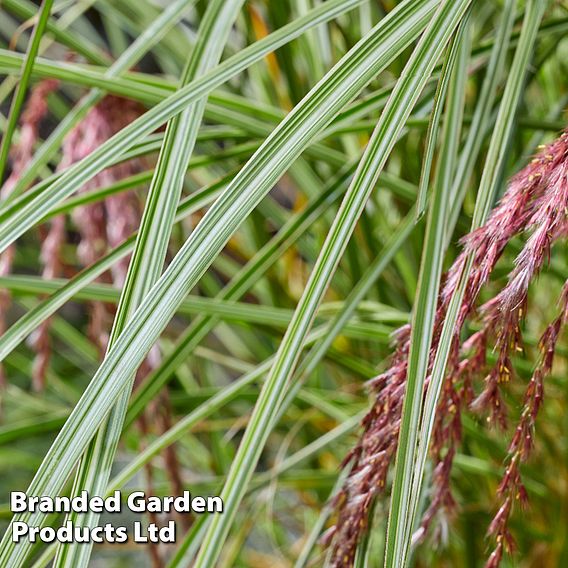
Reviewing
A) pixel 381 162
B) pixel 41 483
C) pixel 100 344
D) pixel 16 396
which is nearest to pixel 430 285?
pixel 381 162

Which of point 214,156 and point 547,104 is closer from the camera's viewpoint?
point 214,156

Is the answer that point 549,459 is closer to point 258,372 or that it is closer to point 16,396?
point 258,372

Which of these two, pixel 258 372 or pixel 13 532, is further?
pixel 258 372

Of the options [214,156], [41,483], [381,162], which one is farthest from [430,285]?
[214,156]

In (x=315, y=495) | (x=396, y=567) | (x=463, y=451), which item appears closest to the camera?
(x=396, y=567)

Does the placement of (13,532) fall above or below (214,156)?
below

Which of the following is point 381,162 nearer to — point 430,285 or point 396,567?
point 430,285

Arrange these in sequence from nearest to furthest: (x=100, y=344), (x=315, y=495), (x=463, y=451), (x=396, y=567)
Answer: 1. (x=396, y=567)
2. (x=100, y=344)
3. (x=463, y=451)
4. (x=315, y=495)

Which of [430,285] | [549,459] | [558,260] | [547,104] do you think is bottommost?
[430,285]

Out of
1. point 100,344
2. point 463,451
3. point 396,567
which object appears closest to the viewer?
point 396,567
